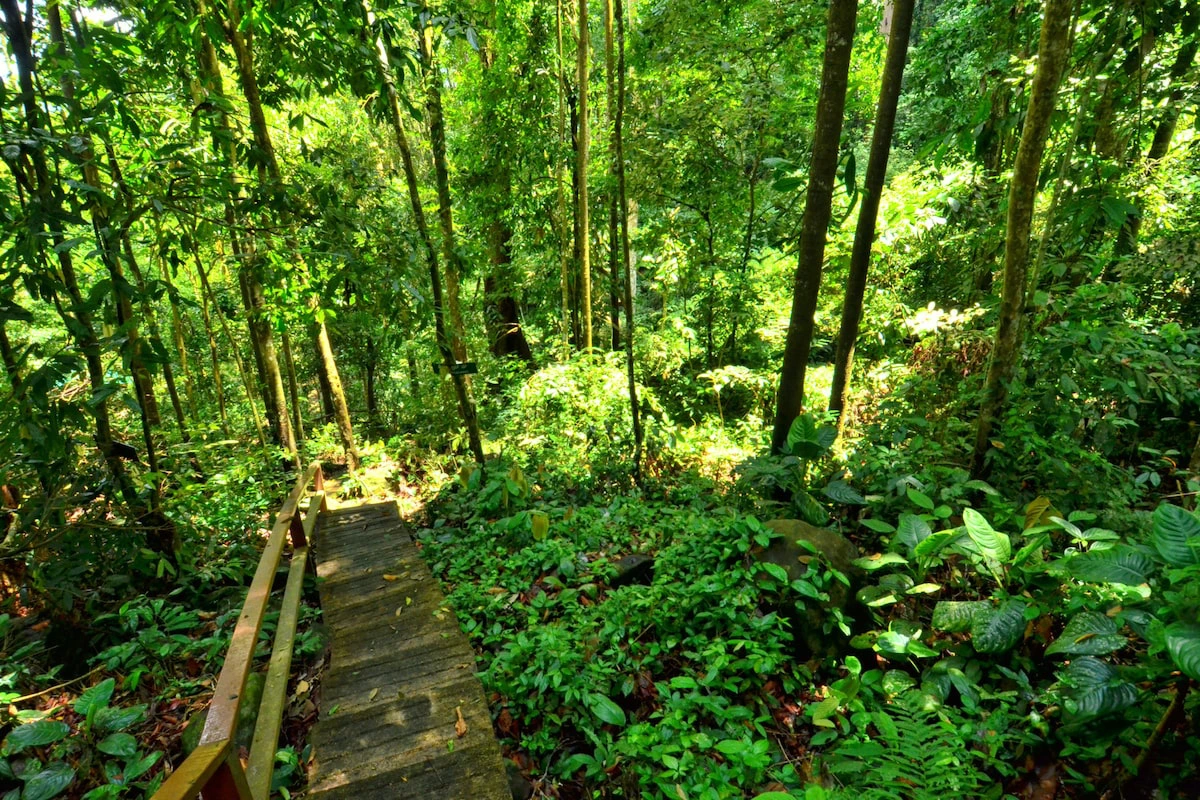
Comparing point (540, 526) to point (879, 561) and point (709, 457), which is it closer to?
point (879, 561)

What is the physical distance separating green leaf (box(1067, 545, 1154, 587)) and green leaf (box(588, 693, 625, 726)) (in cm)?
255

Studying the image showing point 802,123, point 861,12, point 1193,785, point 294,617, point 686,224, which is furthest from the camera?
point 686,224

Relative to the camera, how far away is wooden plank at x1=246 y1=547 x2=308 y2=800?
106 inches

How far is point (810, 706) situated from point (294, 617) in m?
3.46

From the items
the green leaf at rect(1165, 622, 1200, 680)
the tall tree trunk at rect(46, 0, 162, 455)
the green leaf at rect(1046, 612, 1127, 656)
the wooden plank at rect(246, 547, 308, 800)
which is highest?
the tall tree trunk at rect(46, 0, 162, 455)

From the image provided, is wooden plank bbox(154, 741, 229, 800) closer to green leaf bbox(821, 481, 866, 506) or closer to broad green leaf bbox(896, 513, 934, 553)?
broad green leaf bbox(896, 513, 934, 553)

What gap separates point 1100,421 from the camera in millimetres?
4691

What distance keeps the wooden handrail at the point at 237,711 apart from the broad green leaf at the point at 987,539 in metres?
4.00

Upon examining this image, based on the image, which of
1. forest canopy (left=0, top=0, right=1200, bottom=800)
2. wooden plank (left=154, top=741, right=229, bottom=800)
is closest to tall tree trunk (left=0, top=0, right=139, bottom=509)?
forest canopy (left=0, top=0, right=1200, bottom=800)

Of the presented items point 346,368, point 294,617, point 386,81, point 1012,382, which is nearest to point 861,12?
point 1012,382

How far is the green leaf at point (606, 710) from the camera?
332 centimetres

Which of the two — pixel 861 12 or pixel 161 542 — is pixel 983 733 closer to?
pixel 161 542

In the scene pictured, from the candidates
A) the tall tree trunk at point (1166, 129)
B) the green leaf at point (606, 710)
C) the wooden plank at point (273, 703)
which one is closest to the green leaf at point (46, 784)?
the wooden plank at point (273, 703)

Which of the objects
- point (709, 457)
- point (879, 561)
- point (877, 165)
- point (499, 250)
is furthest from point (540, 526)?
point (499, 250)
